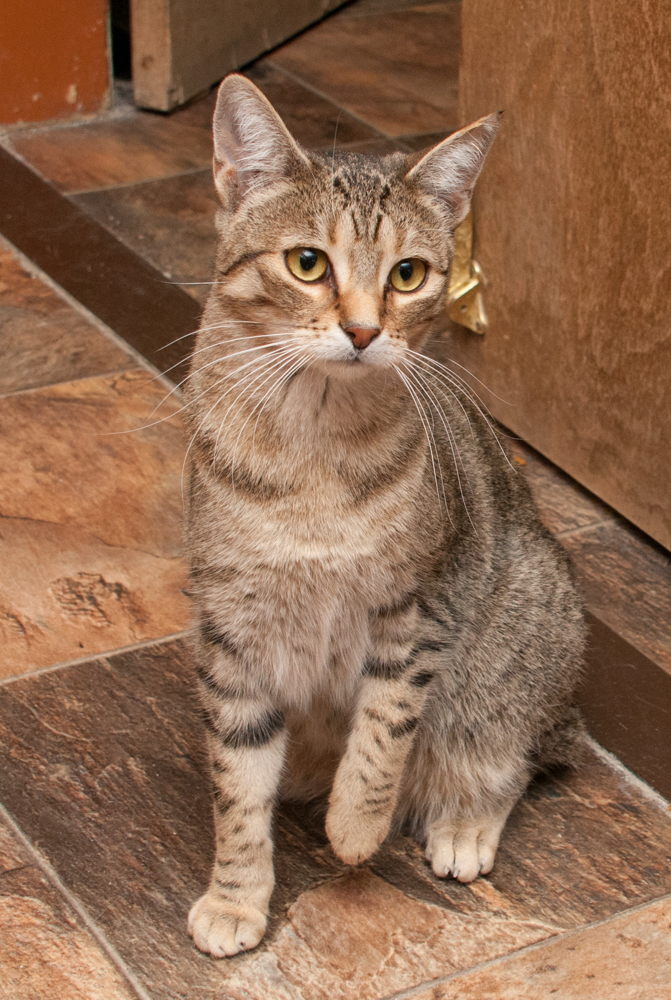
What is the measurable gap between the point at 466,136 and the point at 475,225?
139 centimetres

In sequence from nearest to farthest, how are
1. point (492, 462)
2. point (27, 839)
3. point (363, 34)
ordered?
point (27, 839), point (492, 462), point (363, 34)

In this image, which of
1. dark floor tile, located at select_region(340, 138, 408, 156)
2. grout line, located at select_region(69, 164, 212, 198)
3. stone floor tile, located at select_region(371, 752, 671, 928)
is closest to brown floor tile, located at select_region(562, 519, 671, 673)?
stone floor tile, located at select_region(371, 752, 671, 928)

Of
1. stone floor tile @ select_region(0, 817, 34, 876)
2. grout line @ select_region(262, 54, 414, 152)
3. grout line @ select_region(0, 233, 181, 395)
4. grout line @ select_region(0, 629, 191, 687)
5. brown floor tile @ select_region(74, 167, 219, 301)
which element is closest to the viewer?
stone floor tile @ select_region(0, 817, 34, 876)

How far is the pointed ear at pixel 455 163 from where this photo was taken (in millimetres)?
1887

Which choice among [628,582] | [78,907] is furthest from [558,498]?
[78,907]

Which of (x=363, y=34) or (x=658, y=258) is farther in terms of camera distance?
(x=363, y=34)

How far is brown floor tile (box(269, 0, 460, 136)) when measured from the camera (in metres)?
A: 4.90

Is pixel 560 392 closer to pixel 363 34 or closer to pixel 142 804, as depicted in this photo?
pixel 142 804

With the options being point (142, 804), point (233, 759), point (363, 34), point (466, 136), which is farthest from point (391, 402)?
point (363, 34)

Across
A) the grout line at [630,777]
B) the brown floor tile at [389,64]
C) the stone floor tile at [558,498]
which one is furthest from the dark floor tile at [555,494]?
the brown floor tile at [389,64]

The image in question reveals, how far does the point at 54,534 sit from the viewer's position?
2.83 metres

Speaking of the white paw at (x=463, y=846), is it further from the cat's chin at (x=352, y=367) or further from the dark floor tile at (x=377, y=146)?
the dark floor tile at (x=377, y=146)

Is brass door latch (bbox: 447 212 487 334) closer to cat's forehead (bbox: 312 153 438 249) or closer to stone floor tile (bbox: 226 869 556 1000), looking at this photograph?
cat's forehead (bbox: 312 153 438 249)

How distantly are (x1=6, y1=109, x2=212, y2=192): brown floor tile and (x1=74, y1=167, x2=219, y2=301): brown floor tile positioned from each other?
0.09 m
